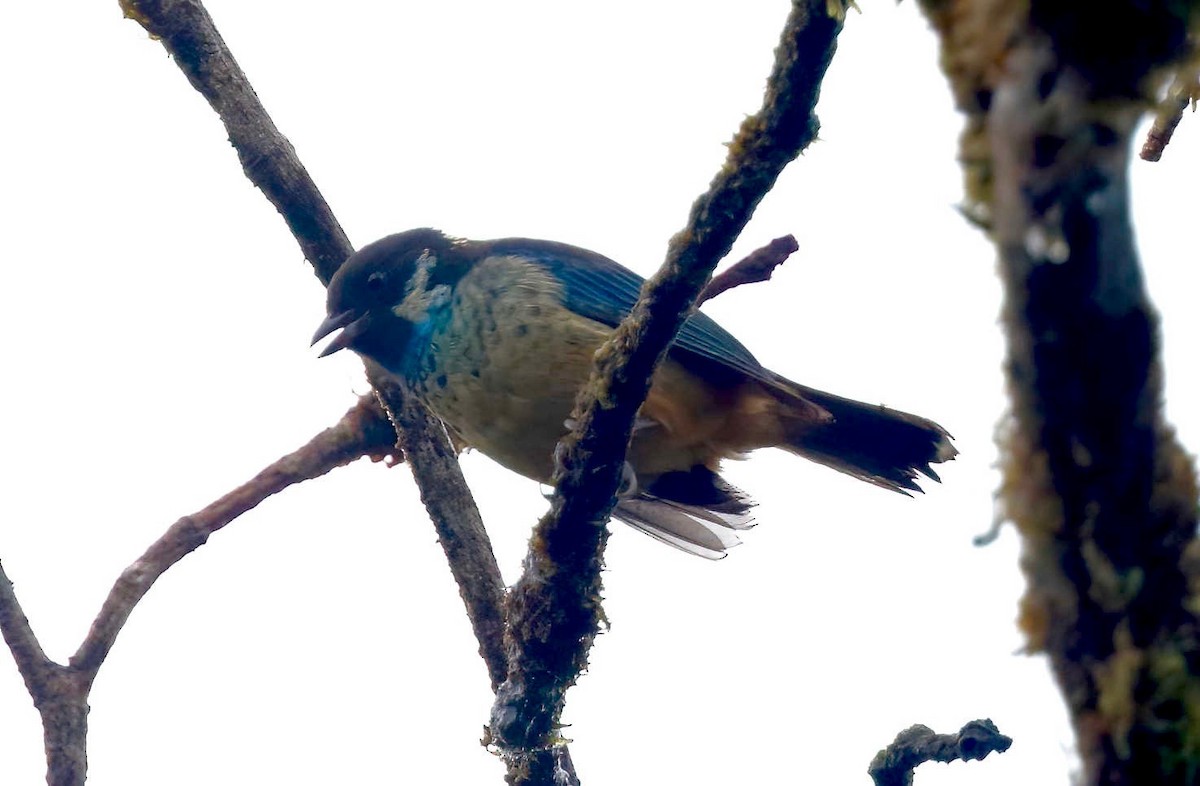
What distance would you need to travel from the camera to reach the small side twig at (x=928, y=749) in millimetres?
2188

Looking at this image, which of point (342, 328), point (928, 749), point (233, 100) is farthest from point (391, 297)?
point (928, 749)

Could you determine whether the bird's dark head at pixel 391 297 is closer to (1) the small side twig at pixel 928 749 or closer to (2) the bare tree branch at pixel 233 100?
(2) the bare tree branch at pixel 233 100

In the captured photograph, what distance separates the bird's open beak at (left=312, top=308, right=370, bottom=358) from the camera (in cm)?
509

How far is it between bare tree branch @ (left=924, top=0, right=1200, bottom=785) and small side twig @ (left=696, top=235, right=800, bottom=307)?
2293mm

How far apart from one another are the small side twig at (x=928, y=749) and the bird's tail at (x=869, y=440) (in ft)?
8.04

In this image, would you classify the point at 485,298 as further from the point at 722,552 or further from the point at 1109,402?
the point at 1109,402

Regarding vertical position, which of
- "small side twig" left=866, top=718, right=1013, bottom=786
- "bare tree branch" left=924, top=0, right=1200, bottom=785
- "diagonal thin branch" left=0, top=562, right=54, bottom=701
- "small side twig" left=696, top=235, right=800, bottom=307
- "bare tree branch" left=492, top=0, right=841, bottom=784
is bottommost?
"bare tree branch" left=924, top=0, right=1200, bottom=785

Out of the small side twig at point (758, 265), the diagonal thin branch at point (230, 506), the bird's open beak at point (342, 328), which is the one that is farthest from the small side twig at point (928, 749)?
the bird's open beak at point (342, 328)

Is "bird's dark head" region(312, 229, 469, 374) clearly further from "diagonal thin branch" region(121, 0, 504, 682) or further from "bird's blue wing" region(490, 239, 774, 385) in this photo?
"diagonal thin branch" region(121, 0, 504, 682)

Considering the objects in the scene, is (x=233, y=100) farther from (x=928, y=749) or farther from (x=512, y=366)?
(x=928, y=749)

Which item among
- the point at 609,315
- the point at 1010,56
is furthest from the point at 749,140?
the point at 609,315

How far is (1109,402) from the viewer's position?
989 millimetres

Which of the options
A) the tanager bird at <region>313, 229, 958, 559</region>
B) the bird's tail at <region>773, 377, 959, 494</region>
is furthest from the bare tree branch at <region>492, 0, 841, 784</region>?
the bird's tail at <region>773, 377, 959, 494</region>

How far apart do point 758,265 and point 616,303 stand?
1545 millimetres
